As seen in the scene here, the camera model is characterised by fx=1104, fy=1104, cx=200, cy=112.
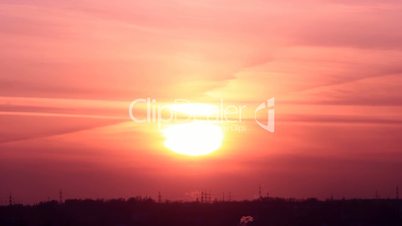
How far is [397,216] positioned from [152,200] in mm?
14967

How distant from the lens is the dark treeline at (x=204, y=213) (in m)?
60.1

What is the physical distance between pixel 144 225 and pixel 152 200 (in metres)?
6.34

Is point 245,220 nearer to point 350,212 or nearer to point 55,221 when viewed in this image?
point 350,212

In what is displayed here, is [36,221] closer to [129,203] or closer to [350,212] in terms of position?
[129,203]

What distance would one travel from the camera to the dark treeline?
6012cm

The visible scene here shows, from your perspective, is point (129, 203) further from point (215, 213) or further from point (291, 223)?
point (291, 223)

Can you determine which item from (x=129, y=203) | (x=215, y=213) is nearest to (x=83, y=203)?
(x=129, y=203)

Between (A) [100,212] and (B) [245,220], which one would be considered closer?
(B) [245,220]

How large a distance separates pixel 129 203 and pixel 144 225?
17.5ft

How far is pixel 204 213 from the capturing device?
63531 mm

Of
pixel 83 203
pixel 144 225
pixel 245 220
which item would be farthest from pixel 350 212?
pixel 83 203

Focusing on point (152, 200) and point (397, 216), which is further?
point (152, 200)

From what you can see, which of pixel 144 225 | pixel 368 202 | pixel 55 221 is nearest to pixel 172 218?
pixel 144 225

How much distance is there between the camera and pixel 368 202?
63531 mm
